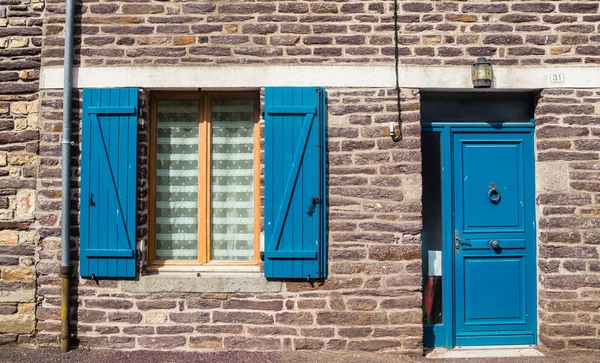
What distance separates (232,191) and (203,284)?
903mm

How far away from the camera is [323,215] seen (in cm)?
466

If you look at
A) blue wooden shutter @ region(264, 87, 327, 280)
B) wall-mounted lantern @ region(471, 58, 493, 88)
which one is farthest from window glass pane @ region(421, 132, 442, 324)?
blue wooden shutter @ region(264, 87, 327, 280)

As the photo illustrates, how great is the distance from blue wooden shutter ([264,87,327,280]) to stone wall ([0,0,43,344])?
216cm

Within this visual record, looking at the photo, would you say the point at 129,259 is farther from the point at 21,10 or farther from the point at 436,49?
the point at 436,49

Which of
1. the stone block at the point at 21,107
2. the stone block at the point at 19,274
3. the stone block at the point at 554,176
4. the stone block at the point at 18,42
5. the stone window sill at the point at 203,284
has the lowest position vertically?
the stone window sill at the point at 203,284

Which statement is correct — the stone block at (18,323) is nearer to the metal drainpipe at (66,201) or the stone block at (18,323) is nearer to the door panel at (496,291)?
the metal drainpipe at (66,201)

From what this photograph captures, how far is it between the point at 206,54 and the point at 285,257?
78.1 inches

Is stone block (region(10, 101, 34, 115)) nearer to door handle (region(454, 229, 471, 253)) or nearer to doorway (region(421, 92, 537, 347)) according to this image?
doorway (region(421, 92, 537, 347))

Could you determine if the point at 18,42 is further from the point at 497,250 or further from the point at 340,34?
the point at 497,250

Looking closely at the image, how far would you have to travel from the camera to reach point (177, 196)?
494 cm

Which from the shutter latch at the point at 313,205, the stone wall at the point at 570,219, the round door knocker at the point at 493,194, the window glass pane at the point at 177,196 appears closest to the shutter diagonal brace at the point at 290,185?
the shutter latch at the point at 313,205

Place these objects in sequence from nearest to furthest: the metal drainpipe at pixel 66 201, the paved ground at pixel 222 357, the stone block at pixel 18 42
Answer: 1. the paved ground at pixel 222 357
2. the metal drainpipe at pixel 66 201
3. the stone block at pixel 18 42

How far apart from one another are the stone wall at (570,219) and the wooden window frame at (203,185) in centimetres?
264

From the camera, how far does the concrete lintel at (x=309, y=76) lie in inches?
187
